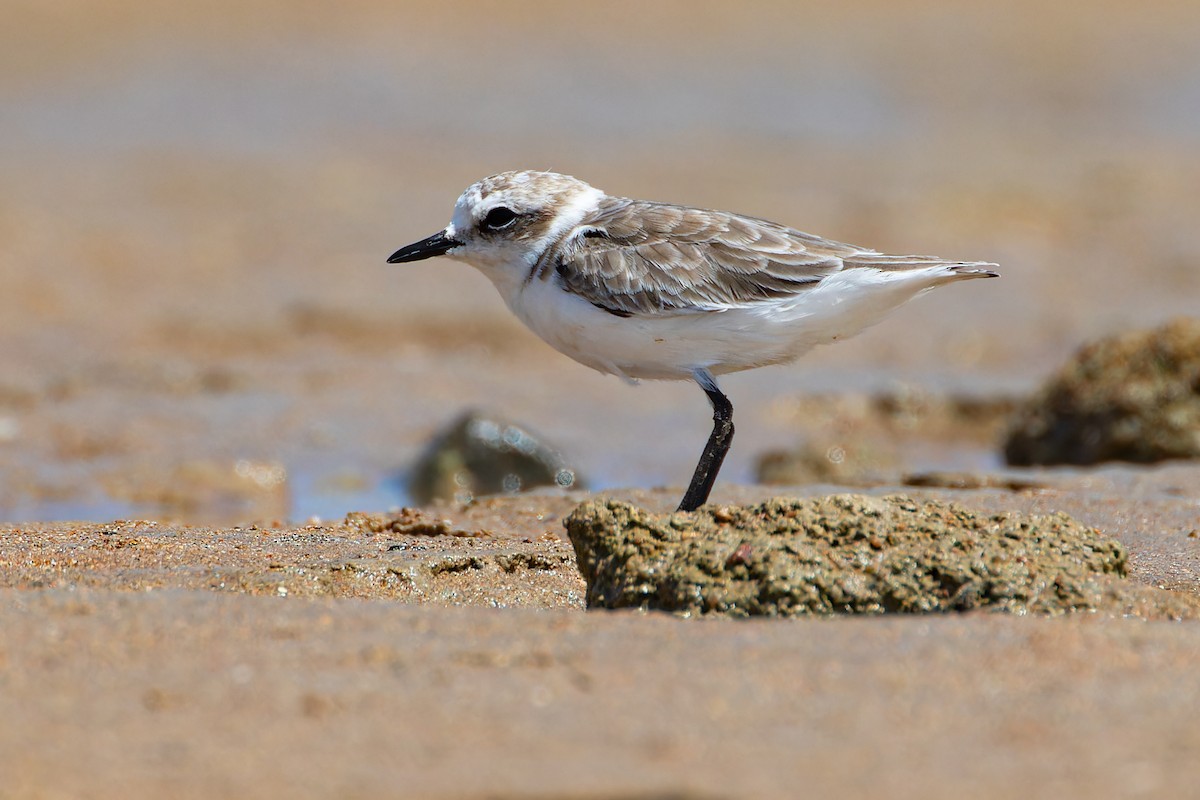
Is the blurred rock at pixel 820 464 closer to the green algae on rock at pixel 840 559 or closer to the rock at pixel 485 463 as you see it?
the rock at pixel 485 463

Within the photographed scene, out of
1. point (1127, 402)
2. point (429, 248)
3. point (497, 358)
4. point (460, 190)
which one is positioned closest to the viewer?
point (429, 248)

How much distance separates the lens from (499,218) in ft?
19.0

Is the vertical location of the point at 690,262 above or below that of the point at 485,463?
above

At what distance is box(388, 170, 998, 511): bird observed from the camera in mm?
5445

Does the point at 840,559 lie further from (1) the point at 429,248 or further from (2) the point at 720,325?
(1) the point at 429,248

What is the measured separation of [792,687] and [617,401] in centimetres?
692

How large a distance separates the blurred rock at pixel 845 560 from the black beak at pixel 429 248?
193 centimetres

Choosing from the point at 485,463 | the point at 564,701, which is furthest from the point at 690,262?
the point at 485,463

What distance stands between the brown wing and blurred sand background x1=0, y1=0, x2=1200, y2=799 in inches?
38.9

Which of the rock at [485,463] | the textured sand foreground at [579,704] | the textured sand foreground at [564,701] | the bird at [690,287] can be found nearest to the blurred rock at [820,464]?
the rock at [485,463]

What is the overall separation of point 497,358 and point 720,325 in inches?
220

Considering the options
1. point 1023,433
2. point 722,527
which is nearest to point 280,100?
point 1023,433

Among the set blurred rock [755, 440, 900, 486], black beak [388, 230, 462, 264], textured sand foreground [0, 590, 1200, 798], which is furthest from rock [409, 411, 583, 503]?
textured sand foreground [0, 590, 1200, 798]

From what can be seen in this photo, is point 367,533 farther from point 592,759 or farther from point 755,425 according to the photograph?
point 755,425
